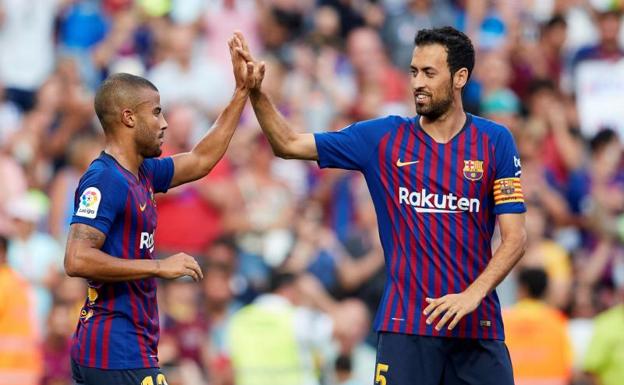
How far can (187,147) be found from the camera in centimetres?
1359

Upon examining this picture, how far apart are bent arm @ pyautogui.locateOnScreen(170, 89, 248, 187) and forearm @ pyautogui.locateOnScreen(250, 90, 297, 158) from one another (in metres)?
0.10

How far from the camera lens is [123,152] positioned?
7.31m

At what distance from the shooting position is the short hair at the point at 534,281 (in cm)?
1127

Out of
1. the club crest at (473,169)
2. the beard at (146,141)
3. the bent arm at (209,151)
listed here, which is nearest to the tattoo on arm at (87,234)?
the beard at (146,141)

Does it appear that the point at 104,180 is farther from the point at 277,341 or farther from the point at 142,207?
the point at 277,341

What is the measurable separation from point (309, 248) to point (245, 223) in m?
0.76

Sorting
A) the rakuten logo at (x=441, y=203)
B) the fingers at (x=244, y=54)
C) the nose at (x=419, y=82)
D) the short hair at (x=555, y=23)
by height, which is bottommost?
the rakuten logo at (x=441, y=203)

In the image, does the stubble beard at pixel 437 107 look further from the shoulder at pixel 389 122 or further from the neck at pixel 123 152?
the neck at pixel 123 152

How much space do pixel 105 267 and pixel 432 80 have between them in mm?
2147

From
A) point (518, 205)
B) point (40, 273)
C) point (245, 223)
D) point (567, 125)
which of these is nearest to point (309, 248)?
point (245, 223)

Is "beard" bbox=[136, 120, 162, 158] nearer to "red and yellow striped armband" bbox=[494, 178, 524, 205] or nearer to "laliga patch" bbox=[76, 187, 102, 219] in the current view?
"laliga patch" bbox=[76, 187, 102, 219]

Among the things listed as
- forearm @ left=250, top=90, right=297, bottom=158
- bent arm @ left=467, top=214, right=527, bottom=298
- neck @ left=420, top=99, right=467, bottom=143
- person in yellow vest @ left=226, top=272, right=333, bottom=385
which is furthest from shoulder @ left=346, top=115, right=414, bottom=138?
person in yellow vest @ left=226, top=272, right=333, bottom=385

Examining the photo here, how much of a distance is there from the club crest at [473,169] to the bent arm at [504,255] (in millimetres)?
264

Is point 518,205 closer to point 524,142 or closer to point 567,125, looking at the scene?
point 524,142
